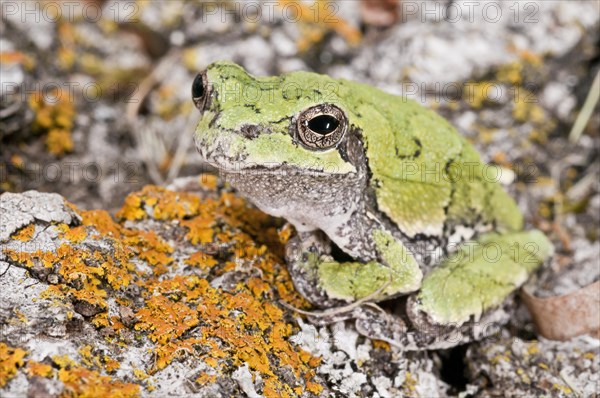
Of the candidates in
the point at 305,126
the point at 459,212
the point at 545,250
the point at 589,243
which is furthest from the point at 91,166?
the point at 589,243

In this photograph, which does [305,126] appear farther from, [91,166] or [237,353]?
[91,166]

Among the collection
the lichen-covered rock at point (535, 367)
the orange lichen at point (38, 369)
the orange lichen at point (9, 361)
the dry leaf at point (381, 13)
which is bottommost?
the lichen-covered rock at point (535, 367)

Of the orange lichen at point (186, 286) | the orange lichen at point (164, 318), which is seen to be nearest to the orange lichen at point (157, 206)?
the orange lichen at point (186, 286)

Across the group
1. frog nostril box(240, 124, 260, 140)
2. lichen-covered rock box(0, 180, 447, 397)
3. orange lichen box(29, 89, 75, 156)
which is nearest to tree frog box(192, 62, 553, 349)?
frog nostril box(240, 124, 260, 140)

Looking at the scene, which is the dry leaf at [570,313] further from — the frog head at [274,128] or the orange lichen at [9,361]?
the orange lichen at [9,361]

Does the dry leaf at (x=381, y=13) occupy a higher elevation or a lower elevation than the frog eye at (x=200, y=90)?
higher

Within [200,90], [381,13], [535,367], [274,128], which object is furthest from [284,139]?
[381,13]

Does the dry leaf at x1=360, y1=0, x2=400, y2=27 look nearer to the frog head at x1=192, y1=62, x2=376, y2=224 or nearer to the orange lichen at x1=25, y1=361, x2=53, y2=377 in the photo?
the frog head at x1=192, y1=62, x2=376, y2=224

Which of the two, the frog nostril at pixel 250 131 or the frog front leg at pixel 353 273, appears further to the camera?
the frog front leg at pixel 353 273

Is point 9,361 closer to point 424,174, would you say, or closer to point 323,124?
point 323,124
